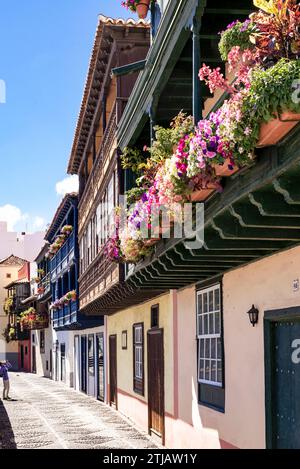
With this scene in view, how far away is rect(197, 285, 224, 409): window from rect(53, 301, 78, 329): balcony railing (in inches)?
631

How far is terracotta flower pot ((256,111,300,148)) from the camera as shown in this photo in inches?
186

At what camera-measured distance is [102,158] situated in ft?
61.3

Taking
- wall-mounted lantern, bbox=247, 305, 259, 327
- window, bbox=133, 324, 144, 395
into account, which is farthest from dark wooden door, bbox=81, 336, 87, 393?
wall-mounted lantern, bbox=247, 305, 259, 327

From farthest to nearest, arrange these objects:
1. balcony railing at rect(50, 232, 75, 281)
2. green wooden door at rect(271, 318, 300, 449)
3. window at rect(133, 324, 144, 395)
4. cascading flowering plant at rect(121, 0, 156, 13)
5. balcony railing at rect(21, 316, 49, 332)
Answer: balcony railing at rect(21, 316, 49, 332)
balcony railing at rect(50, 232, 75, 281)
window at rect(133, 324, 144, 395)
cascading flowering plant at rect(121, 0, 156, 13)
green wooden door at rect(271, 318, 300, 449)

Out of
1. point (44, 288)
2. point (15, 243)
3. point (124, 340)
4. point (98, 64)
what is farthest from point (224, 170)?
point (15, 243)

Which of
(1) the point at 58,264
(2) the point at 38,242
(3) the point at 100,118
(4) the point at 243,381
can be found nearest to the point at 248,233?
(4) the point at 243,381

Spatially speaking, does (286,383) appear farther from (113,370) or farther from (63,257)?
(63,257)

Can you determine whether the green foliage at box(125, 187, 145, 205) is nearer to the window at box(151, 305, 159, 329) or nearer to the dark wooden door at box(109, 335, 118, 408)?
the window at box(151, 305, 159, 329)

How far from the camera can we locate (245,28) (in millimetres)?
5871

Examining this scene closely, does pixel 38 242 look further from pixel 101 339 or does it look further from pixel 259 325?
pixel 259 325

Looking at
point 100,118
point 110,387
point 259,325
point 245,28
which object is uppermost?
point 100,118

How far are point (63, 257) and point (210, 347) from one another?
23659 millimetres

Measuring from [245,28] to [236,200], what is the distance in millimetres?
1446
